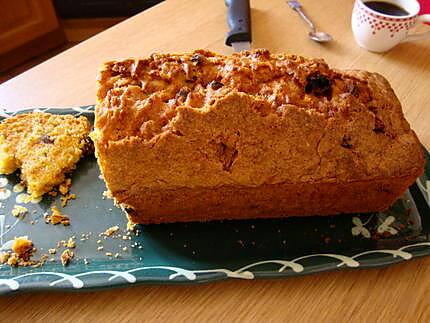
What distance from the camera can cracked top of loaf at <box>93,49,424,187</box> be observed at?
92 centimetres

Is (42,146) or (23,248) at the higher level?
(42,146)

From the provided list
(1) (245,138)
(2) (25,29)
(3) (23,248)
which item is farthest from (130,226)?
(2) (25,29)

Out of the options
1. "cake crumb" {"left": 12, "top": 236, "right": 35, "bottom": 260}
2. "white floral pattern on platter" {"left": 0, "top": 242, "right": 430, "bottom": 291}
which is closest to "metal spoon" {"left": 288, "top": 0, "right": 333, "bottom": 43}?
"white floral pattern on platter" {"left": 0, "top": 242, "right": 430, "bottom": 291}

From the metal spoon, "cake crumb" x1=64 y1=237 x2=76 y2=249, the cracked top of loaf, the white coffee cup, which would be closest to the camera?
the cracked top of loaf

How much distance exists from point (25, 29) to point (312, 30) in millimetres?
1864

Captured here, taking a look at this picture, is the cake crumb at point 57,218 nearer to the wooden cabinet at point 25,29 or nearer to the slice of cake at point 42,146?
the slice of cake at point 42,146

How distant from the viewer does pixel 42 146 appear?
1167 mm

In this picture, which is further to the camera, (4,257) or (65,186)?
(65,186)

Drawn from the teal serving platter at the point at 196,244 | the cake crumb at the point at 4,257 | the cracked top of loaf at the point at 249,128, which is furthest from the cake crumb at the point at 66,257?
the cracked top of loaf at the point at 249,128

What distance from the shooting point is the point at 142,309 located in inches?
37.1

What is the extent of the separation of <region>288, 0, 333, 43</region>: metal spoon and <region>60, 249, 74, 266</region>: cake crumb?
1.21 m

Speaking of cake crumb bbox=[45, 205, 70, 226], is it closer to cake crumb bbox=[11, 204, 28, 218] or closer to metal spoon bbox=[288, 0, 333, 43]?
cake crumb bbox=[11, 204, 28, 218]

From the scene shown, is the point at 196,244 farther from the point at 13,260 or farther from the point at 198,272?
the point at 13,260

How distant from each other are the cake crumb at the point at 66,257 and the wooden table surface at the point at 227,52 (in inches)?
3.1
